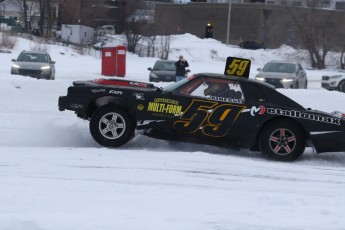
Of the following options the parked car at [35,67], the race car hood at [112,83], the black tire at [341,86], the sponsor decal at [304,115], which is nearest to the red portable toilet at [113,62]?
the parked car at [35,67]

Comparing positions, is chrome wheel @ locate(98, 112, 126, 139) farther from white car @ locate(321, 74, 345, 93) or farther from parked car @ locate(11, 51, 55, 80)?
white car @ locate(321, 74, 345, 93)

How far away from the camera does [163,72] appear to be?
31.2 meters

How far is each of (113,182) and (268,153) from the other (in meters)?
3.44

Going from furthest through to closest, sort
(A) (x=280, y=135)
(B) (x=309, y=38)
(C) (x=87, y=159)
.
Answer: (B) (x=309, y=38) < (A) (x=280, y=135) < (C) (x=87, y=159)

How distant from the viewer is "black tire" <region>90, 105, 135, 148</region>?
10.6m

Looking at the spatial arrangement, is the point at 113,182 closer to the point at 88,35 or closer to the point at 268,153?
the point at 268,153

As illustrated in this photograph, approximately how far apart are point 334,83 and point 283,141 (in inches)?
800

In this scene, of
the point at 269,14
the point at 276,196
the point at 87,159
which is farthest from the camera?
the point at 269,14

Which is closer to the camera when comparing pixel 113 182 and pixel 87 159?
pixel 113 182

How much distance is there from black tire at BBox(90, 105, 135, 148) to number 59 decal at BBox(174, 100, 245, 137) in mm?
768

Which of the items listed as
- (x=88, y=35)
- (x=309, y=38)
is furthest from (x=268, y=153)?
(x=88, y=35)

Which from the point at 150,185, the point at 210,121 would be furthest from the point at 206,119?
the point at 150,185

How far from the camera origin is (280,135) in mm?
10594

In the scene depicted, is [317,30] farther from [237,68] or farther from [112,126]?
[112,126]
